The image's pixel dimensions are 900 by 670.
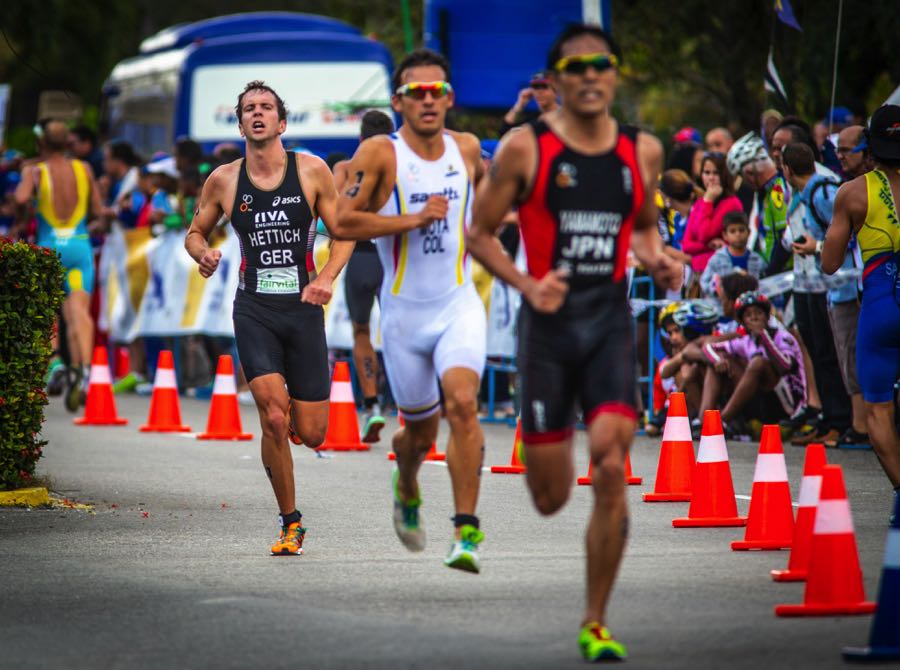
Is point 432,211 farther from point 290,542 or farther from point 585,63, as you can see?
point 290,542

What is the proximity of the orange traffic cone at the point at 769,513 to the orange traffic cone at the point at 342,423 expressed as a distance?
6.48 metres

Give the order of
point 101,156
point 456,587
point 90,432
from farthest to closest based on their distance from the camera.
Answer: point 101,156 → point 90,432 → point 456,587

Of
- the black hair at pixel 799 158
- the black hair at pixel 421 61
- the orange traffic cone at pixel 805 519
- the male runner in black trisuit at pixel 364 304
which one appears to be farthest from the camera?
the male runner in black trisuit at pixel 364 304

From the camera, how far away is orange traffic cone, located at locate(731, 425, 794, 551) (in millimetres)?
9750

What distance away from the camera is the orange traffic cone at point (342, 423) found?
52.1 ft

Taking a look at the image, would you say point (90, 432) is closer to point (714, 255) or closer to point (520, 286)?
point (714, 255)

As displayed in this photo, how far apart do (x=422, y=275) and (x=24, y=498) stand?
13.1 ft

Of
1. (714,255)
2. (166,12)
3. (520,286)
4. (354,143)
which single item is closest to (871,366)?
(520,286)

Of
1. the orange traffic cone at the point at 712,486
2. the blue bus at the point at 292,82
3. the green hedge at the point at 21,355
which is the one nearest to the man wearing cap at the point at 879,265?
the orange traffic cone at the point at 712,486

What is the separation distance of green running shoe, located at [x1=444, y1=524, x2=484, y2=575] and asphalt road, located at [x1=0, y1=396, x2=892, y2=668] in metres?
0.12

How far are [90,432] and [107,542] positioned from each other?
24.3ft

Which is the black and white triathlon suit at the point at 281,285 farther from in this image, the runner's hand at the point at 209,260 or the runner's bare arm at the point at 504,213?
the runner's bare arm at the point at 504,213

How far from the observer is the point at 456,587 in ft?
28.5

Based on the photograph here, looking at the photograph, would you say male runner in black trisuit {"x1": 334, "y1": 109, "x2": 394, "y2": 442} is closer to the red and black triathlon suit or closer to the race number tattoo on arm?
the race number tattoo on arm
